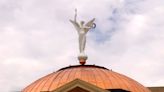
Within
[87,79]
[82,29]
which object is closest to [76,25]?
[82,29]

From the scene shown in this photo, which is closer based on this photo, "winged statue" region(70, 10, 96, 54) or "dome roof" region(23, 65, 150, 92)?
"dome roof" region(23, 65, 150, 92)

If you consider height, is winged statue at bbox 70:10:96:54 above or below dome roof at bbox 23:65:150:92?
above

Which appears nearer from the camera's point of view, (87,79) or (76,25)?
(87,79)

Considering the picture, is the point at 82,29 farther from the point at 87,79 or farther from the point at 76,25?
the point at 87,79

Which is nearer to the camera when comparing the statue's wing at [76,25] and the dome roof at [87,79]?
the dome roof at [87,79]

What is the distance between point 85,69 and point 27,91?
19.2 ft

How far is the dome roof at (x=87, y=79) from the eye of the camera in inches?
1775

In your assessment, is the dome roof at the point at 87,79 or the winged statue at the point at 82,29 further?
the winged statue at the point at 82,29

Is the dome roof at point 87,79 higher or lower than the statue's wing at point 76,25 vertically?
lower

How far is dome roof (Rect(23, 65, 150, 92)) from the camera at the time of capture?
45.1 meters

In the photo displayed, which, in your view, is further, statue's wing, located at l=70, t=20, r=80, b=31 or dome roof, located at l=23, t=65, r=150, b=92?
statue's wing, located at l=70, t=20, r=80, b=31

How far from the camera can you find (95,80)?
45.1 m

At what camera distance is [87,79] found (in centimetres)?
4500

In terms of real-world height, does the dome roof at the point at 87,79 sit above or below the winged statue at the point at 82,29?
below
